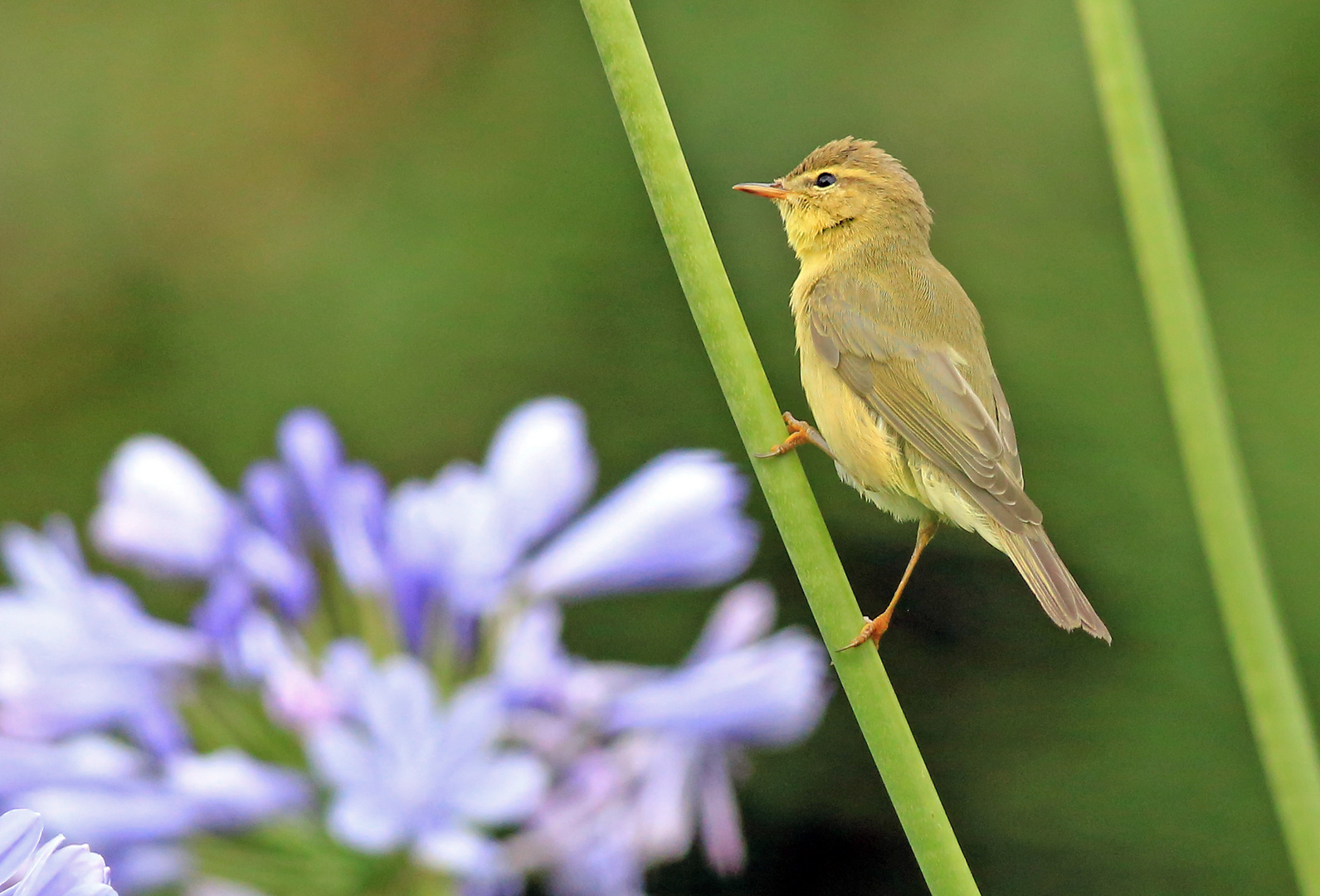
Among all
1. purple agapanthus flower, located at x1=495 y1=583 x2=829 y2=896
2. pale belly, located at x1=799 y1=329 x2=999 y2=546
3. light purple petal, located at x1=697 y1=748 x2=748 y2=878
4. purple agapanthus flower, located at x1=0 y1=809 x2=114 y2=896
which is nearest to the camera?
purple agapanthus flower, located at x1=0 y1=809 x2=114 y2=896

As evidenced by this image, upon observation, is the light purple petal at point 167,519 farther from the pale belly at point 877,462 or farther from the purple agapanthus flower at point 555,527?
the pale belly at point 877,462

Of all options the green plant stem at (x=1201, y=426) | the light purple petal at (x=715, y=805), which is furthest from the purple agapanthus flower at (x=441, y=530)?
the green plant stem at (x=1201, y=426)

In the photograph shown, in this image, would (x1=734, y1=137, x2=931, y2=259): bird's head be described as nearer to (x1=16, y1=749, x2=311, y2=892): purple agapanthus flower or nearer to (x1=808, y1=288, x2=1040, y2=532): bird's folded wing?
(x1=808, y1=288, x2=1040, y2=532): bird's folded wing

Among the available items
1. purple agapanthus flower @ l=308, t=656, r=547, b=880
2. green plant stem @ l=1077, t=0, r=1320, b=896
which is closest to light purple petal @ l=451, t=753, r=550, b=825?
purple agapanthus flower @ l=308, t=656, r=547, b=880

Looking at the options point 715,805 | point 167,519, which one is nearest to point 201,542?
point 167,519

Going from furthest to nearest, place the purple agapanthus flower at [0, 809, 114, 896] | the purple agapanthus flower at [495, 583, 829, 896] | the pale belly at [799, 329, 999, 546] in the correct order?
the purple agapanthus flower at [495, 583, 829, 896], the pale belly at [799, 329, 999, 546], the purple agapanthus flower at [0, 809, 114, 896]

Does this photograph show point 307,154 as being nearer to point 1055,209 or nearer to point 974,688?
point 1055,209

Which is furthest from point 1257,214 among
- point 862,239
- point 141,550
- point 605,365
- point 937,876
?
point 937,876
